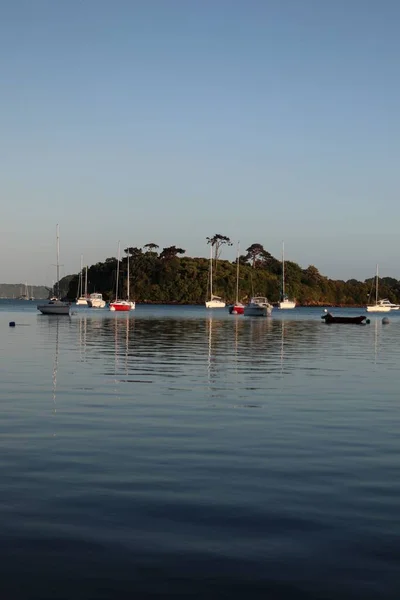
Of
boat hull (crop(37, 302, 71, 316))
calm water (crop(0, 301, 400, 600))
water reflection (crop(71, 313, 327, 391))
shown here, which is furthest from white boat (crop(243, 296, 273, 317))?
calm water (crop(0, 301, 400, 600))

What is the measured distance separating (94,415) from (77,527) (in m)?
11.2

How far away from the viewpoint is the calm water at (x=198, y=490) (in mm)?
9211

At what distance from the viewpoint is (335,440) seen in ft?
61.7

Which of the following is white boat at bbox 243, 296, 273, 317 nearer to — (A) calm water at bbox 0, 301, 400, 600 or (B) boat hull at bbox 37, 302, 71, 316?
(B) boat hull at bbox 37, 302, 71, 316

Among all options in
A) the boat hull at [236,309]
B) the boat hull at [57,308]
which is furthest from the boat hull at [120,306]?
the boat hull at [57,308]

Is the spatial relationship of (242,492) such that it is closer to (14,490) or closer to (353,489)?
(353,489)

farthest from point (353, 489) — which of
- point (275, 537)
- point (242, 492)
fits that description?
point (275, 537)

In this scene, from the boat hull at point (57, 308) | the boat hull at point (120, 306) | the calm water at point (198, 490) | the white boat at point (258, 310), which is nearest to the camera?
the calm water at point (198, 490)

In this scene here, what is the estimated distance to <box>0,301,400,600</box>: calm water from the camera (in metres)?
9.21

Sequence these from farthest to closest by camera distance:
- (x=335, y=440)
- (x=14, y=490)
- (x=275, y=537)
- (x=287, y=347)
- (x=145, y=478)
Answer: (x=287, y=347) → (x=335, y=440) → (x=145, y=478) → (x=14, y=490) → (x=275, y=537)

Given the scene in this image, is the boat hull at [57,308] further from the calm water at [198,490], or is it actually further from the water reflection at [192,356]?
the calm water at [198,490]

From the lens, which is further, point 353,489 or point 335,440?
point 335,440

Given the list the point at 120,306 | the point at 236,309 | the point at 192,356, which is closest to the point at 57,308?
the point at 236,309

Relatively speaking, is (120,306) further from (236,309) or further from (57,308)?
(57,308)
